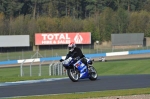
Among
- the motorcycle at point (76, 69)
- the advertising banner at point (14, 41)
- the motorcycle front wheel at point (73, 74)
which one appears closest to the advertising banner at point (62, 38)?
the advertising banner at point (14, 41)

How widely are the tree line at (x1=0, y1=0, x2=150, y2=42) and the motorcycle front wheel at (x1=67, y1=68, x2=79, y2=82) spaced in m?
63.8

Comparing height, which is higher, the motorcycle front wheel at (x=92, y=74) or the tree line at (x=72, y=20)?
the tree line at (x=72, y=20)

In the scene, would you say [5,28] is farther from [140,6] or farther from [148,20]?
[140,6]

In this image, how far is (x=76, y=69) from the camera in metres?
20.8

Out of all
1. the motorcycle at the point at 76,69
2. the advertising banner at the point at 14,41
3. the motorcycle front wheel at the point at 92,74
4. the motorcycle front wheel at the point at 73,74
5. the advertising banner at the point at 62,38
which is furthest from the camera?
the advertising banner at the point at 62,38

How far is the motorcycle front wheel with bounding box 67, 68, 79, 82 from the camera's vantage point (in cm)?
2081

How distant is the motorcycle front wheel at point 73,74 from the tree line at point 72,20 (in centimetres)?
6380

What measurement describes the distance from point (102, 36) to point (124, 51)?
2091cm

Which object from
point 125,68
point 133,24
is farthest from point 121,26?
point 125,68

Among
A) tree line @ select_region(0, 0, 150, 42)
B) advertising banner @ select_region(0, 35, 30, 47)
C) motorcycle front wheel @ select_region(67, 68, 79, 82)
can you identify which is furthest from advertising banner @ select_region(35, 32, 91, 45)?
motorcycle front wheel @ select_region(67, 68, 79, 82)

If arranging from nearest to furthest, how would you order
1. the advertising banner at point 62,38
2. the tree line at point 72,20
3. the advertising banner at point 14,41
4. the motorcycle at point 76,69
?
the motorcycle at point 76,69, the advertising banner at point 14,41, the advertising banner at point 62,38, the tree line at point 72,20

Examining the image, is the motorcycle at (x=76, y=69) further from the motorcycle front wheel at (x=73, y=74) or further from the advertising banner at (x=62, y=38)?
the advertising banner at (x=62, y=38)

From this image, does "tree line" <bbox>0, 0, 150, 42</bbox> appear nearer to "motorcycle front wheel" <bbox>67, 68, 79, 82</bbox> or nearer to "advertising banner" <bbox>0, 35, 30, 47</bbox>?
"advertising banner" <bbox>0, 35, 30, 47</bbox>

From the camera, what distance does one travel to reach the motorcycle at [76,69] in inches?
806
